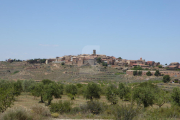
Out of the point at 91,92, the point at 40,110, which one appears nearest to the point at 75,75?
the point at 91,92

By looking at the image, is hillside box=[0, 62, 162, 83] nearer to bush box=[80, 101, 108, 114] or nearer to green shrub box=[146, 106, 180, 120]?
bush box=[80, 101, 108, 114]

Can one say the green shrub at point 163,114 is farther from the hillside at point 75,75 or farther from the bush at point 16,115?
the hillside at point 75,75

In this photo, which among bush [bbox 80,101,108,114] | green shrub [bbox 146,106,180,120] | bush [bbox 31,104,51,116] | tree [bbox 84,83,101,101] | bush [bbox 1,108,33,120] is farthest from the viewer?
tree [bbox 84,83,101,101]

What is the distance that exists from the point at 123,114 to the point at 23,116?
5.66 m

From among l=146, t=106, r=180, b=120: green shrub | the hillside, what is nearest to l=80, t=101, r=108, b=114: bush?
l=146, t=106, r=180, b=120: green shrub

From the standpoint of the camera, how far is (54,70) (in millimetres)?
79812

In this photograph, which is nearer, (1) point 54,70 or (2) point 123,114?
(2) point 123,114

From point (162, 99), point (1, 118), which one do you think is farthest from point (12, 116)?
point (162, 99)

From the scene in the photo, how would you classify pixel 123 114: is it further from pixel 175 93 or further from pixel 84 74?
pixel 84 74

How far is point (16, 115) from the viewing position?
9852 millimetres

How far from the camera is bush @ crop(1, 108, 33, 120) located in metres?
9.51

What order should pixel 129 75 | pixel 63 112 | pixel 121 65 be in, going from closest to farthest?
pixel 63 112 → pixel 129 75 → pixel 121 65

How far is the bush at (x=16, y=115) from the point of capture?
374 inches

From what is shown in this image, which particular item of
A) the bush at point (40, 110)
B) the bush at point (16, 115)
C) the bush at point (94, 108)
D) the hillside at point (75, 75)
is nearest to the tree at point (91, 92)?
the bush at point (94, 108)
